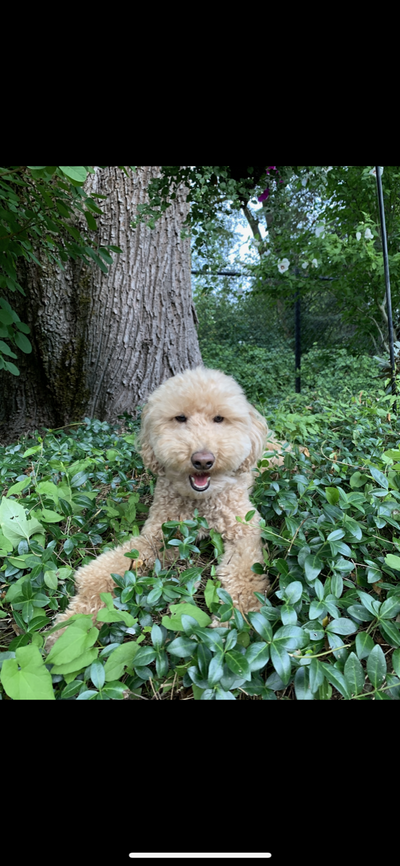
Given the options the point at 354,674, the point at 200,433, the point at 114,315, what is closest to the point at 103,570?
the point at 200,433

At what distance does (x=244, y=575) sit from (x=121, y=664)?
54cm

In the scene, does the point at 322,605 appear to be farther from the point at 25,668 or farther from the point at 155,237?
the point at 155,237

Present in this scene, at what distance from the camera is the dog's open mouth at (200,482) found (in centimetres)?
149

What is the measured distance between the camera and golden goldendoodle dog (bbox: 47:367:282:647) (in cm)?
142

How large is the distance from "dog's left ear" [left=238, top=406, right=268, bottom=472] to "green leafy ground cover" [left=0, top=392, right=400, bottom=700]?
0.33ft

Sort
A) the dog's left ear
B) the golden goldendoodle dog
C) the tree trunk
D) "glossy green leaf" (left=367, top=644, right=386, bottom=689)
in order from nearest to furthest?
"glossy green leaf" (left=367, top=644, right=386, bottom=689) → the golden goldendoodle dog → the dog's left ear → the tree trunk

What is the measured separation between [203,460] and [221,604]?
1.58ft

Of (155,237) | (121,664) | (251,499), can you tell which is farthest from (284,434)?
(155,237)

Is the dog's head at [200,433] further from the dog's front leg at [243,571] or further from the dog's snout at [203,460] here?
the dog's front leg at [243,571]

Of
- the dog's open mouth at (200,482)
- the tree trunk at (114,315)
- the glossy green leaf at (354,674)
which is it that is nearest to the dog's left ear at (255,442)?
the dog's open mouth at (200,482)

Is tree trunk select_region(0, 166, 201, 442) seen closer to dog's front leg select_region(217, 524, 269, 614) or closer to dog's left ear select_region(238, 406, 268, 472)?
dog's left ear select_region(238, 406, 268, 472)

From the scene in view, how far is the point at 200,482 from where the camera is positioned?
1.50 m

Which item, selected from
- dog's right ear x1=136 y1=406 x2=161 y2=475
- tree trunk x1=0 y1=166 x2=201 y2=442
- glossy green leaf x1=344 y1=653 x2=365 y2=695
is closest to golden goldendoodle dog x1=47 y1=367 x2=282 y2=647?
dog's right ear x1=136 y1=406 x2=161 y2=475

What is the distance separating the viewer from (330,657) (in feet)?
3.40
